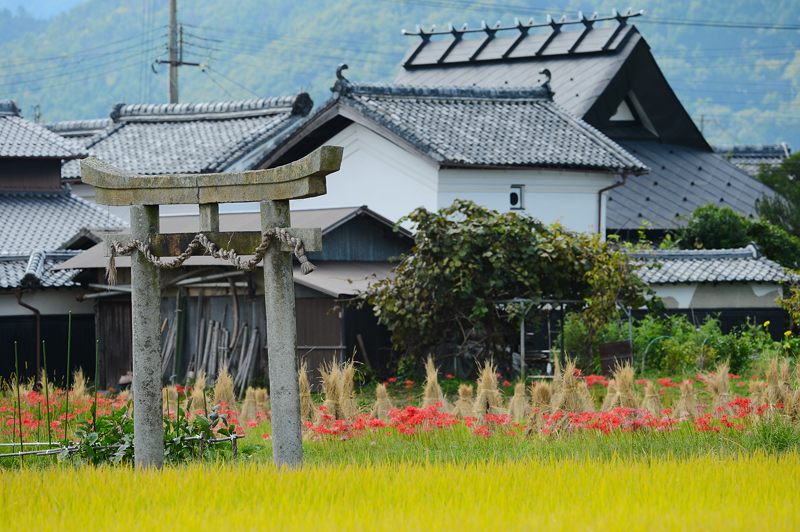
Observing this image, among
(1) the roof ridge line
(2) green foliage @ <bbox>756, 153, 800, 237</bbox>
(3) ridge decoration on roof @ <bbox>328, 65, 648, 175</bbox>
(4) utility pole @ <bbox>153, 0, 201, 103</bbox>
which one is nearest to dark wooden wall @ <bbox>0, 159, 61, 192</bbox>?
(1) the roof ridge line

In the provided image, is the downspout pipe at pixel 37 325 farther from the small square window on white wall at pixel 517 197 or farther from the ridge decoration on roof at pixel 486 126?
the small square window on white wall at pixel 517 197

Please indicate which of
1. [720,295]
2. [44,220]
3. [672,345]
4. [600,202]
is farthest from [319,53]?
[672,345]

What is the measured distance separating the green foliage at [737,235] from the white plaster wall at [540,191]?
2.36 meters

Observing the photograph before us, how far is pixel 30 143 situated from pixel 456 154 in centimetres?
1051

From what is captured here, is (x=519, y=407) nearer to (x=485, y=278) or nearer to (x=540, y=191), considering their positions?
(x=485, y=278)

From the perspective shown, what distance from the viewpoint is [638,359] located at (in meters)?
20.3

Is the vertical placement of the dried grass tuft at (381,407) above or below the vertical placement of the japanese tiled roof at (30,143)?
below

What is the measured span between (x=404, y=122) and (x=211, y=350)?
723 cm

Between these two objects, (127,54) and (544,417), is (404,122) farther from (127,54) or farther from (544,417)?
(127,54)

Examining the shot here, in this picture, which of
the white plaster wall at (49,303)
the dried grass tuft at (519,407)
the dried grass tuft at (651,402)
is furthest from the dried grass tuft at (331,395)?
the white plaster wall at (49,303)

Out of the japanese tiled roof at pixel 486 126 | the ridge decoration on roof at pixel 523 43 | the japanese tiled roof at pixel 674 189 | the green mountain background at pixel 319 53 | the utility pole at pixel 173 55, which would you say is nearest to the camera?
the japanese tiled roof at pixel 486 126

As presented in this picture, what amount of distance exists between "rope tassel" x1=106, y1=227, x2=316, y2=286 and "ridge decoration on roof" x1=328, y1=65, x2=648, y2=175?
1452cm

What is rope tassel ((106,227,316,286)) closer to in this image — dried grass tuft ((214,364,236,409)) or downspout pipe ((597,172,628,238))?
dried grass tuft ((214,364,236,409))

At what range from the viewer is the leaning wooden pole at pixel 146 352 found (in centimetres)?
965
